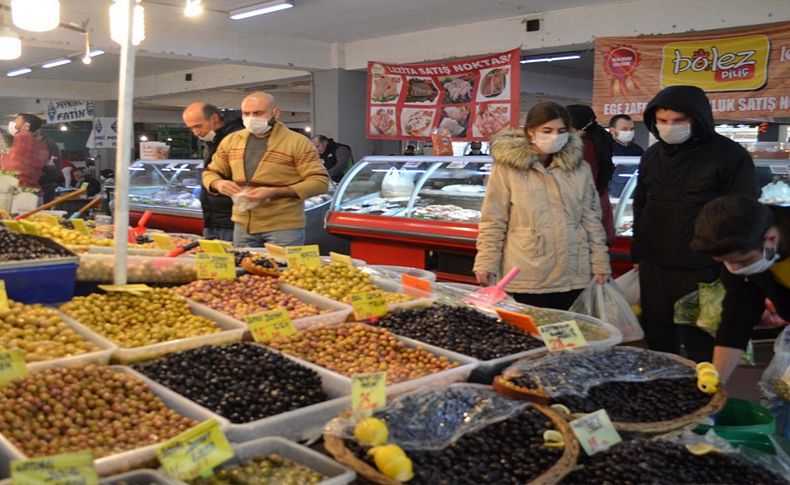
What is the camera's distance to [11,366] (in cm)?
202

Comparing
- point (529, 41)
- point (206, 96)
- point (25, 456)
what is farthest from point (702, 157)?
point (206, 96)

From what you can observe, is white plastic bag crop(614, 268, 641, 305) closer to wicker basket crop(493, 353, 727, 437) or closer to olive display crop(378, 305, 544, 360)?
olive display crop(378, 305, 544, 360)

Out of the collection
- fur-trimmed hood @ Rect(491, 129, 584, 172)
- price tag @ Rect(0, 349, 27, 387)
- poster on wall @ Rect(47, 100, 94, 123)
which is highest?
poster on wall @ Rect(47, 100, 94, 123)

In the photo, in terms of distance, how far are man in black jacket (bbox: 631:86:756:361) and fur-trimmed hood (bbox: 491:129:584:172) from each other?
1.36ft

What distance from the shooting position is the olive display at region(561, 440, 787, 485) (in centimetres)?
178

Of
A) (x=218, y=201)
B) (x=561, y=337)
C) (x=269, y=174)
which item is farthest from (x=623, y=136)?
(x=561, y=337)

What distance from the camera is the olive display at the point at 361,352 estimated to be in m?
2.37

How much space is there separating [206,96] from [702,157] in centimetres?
1808

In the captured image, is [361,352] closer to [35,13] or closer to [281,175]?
[281,175]

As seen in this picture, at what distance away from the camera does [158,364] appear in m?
2.32

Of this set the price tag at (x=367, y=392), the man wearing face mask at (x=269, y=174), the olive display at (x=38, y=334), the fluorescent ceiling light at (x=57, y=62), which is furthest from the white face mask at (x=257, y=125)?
the fluorescent ceiling light at (x=57, y=62)

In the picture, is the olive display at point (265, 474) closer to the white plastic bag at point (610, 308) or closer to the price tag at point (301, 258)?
the price tag at point (301, 258)

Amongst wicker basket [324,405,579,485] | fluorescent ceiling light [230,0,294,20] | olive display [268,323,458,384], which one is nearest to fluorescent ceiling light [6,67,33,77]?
Answer: fluorescent ceiling light [230,0,294,20]

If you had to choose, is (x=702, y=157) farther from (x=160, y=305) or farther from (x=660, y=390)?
(x=160, y=305)
